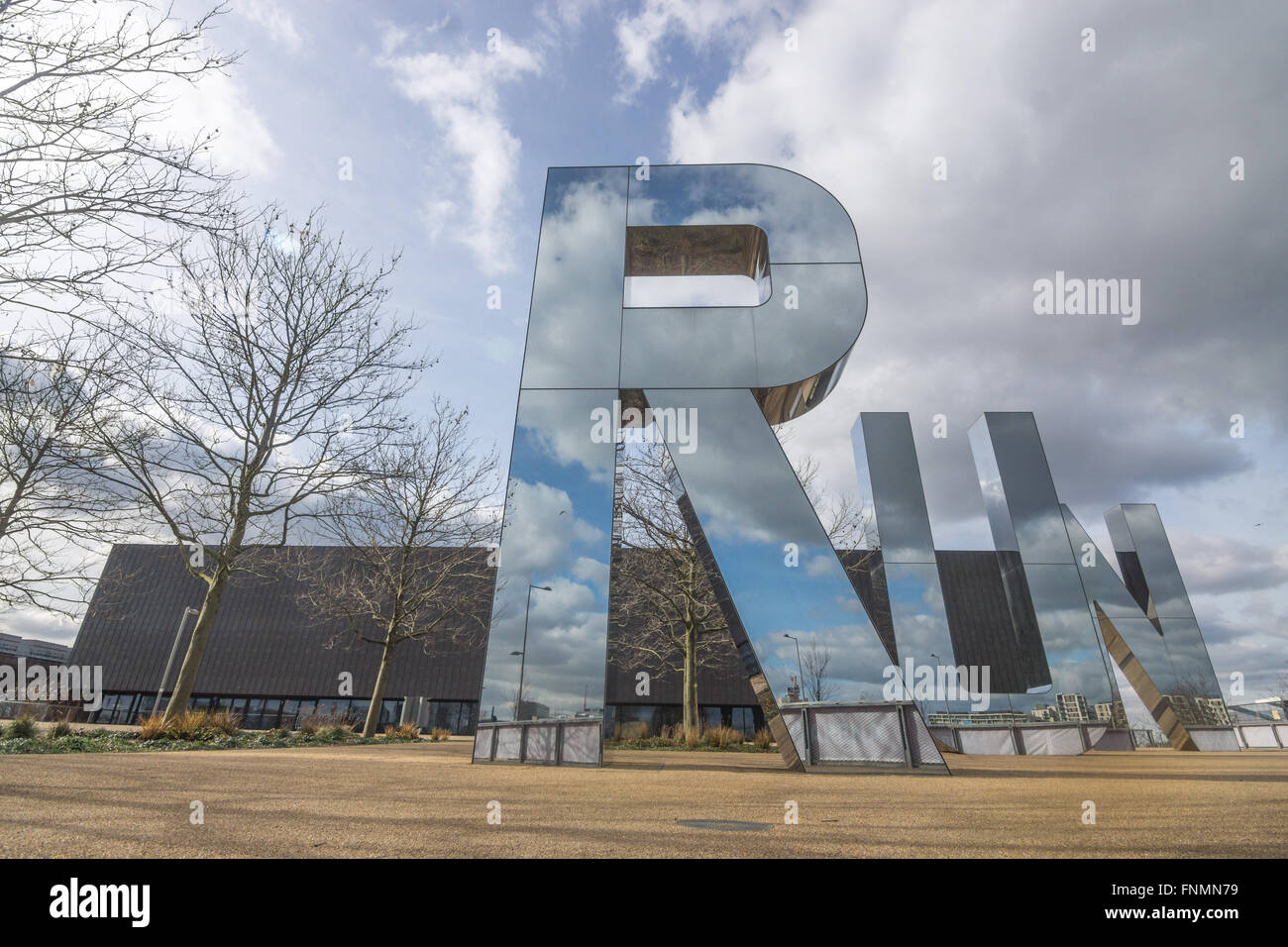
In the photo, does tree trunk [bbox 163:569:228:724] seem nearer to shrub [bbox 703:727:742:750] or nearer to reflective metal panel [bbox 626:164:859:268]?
reflective metal panel [bbox 626:164:859:268]

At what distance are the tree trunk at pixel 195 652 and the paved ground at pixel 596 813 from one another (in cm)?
678

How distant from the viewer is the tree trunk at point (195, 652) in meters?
13.4

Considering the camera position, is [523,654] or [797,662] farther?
[523,654]

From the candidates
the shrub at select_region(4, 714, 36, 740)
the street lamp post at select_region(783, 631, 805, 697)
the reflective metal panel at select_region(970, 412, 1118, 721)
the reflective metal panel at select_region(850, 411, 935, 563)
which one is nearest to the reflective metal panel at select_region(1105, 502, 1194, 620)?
the reflective metal panel at select_region(970, 412, 1118, 721)

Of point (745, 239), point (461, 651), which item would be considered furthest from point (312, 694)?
point (745, 239)

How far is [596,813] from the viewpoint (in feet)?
14.0

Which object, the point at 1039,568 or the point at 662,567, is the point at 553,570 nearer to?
Answer: the point at 1039,568

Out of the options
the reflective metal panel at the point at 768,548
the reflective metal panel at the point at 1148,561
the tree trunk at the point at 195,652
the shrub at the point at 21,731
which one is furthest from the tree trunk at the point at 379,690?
the reflective metal panel at the point at 1148,561

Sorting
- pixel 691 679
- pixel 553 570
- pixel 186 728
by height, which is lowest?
pixel 186 728

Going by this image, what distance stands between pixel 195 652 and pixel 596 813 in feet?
44.8

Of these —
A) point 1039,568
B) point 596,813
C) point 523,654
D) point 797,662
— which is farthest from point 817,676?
point 1039,568

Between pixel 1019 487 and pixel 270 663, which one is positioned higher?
pixel 1019 487

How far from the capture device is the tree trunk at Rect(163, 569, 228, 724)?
1338 centimetres

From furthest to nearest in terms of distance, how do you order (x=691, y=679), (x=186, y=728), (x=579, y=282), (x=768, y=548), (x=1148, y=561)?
(x=691, y=679)
(x=1148, y=561)
(x=186, y=728)
(x=579, y=282)
(x=768, y=548)
